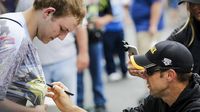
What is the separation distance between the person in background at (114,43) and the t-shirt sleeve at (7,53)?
5.24 metres

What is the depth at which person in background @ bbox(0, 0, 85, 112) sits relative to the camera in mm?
3139

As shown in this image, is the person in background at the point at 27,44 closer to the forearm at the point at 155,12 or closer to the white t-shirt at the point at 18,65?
the white t-shirt at the point at 18,65

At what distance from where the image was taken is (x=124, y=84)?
9.34 m

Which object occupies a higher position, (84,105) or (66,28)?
(66,28)

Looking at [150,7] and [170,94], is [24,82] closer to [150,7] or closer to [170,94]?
[170,94]

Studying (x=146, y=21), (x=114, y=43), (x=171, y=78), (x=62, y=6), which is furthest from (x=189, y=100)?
(x=114, y=43)

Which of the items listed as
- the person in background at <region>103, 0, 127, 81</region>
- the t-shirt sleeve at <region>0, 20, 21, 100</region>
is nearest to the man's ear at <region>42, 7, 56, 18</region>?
the t-shirt sleeve at <region>0, 20, 21, 100</region>

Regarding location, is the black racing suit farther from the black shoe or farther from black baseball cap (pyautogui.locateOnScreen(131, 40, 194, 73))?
the black shoe

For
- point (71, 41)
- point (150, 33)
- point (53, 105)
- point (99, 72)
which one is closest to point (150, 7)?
point (150, 33)

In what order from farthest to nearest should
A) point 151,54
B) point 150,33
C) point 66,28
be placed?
point 150,33
point 151,54
point 66,28

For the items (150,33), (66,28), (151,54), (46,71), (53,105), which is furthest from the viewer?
(150,33)

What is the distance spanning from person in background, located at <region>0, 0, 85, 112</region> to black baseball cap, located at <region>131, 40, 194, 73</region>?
54 cm

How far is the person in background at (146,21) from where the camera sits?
816cm

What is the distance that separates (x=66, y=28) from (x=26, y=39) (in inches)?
12.6
